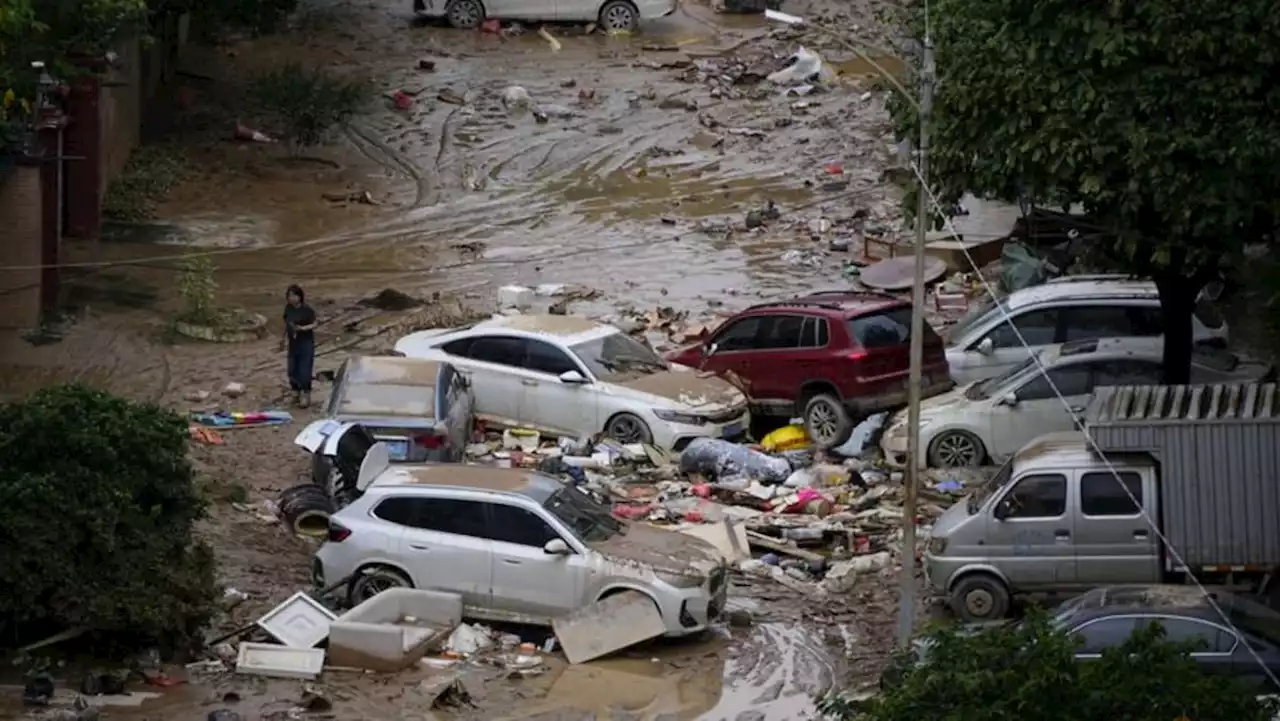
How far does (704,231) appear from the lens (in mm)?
33562

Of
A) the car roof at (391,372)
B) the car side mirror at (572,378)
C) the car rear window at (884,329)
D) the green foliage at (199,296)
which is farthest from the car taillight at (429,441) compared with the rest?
the green foliage at (199,296)

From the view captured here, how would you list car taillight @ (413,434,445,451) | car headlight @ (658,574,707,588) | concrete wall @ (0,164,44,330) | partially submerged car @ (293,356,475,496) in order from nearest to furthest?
car headlight @ (658,574,707,588)
partially submerged car @ (293,356,475,496)
car taillight @ (413,434,445,451)
concrete wall @ (0,164,44,330)

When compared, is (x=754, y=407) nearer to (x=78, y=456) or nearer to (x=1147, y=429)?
(x=1147, y=429)

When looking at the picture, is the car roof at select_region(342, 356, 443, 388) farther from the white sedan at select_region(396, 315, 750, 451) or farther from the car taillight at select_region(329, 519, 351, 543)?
the car taillight at select_region(329, 519, 351, 543)

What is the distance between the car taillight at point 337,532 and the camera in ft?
61.1

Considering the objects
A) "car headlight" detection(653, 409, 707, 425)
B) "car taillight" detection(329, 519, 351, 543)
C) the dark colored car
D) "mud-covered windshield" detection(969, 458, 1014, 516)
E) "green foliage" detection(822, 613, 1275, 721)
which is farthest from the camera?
"car headlight" detection(653, 409, 707, 425)

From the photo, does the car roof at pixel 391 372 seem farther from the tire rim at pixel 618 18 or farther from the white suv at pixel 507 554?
the tire rim at pixel 618 18

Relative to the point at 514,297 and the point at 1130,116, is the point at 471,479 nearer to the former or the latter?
the point at 1130,116

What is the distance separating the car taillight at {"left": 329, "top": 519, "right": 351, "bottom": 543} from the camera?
61.1ft

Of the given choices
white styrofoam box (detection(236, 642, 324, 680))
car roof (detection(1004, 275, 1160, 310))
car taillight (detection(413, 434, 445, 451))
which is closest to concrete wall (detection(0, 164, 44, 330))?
car taillight (detection(413, 434, 445, 451))

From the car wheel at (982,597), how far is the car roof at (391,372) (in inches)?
255

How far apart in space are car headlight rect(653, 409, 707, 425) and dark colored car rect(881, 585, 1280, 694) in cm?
749

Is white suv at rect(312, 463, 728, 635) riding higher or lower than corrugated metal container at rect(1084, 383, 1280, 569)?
lower

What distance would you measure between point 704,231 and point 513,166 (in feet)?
16.5
